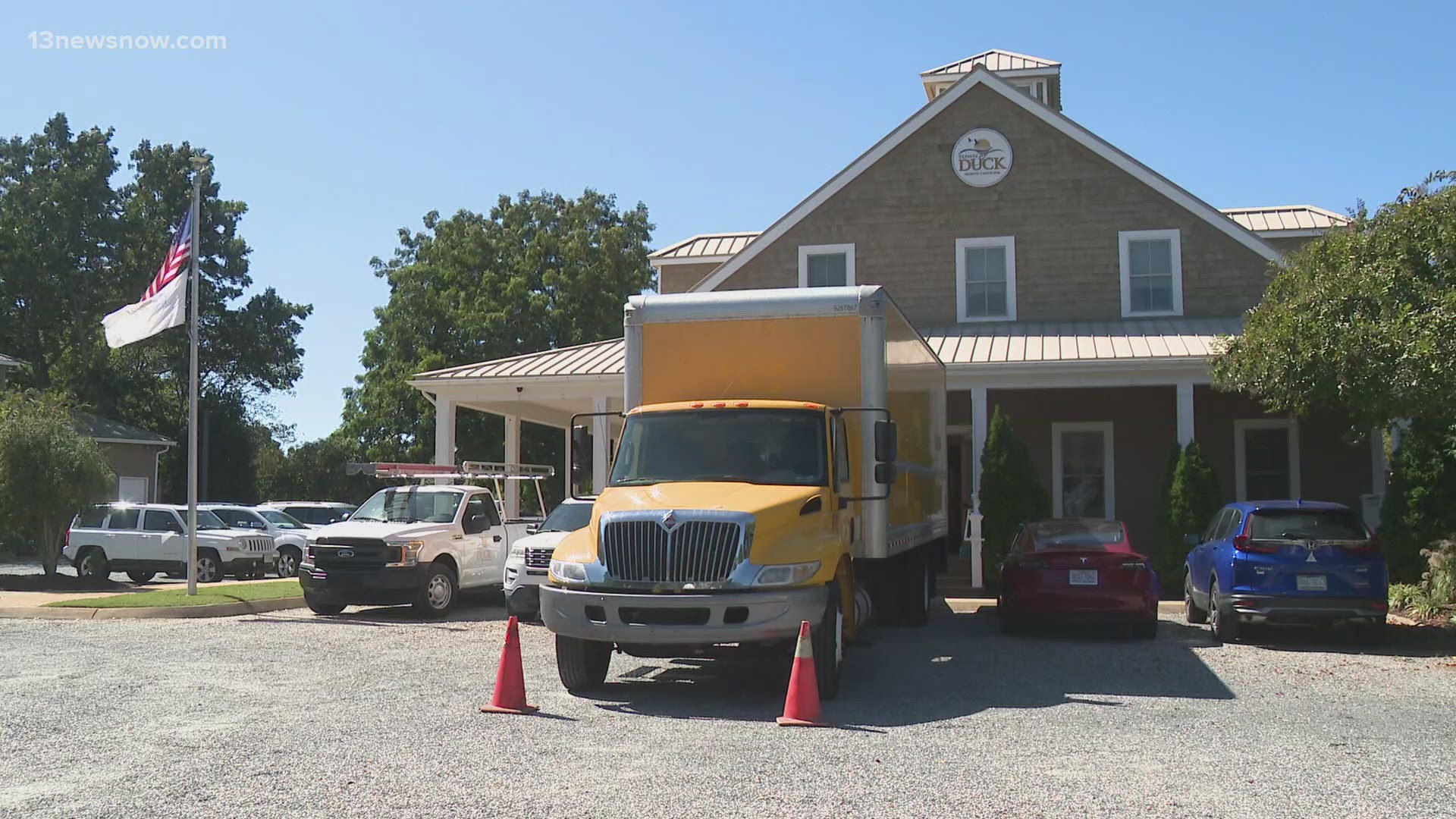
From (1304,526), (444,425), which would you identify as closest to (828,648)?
(1304,526)

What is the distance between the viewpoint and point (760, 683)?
10883 mm

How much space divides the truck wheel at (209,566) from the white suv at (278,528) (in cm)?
128

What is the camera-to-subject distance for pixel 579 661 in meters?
10.1

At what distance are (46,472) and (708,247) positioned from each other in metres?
13.0

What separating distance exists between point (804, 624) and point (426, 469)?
10236 mm

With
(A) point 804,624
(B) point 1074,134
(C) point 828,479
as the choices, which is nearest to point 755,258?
(B) point 1074,134

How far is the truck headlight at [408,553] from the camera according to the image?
16.2 metres

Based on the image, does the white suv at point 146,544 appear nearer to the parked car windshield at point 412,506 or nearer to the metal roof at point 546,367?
the metal roof at point 546,367

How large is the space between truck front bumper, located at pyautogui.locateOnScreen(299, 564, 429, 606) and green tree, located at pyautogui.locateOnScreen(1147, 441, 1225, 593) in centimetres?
1074

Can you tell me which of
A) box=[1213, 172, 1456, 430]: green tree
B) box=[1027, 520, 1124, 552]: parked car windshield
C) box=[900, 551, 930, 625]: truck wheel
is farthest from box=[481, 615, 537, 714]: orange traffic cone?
box=[1213, 172, 1456, 430]: green tree

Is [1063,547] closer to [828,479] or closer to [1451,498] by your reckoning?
[828,479]

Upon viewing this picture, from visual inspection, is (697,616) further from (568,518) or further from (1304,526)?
(1304,526)

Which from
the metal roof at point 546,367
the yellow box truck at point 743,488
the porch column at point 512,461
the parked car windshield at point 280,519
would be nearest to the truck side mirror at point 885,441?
the yellow box truck at point 743,488

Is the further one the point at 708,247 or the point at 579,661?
the point at 708,247
